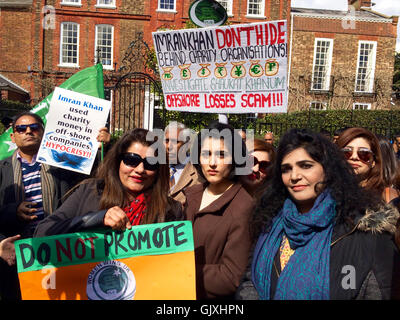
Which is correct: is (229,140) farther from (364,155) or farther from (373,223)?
(364,155)

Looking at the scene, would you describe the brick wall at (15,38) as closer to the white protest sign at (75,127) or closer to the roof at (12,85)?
the roof at (12,85)

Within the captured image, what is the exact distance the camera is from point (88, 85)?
4.21 m

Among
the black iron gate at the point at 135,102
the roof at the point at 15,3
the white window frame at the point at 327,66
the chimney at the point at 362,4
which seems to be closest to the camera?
the black iron gate at the point at 135,102

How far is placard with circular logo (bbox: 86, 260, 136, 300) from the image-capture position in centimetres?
207

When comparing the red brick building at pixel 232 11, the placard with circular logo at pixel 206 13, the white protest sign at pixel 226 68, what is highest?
the red brick building at pixel 232 11

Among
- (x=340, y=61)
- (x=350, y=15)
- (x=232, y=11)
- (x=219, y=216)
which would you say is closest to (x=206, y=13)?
(x=219, y=216)

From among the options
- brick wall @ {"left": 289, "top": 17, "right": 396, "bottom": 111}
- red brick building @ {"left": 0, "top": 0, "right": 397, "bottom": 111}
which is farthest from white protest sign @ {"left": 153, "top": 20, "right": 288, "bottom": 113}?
brick wall @ {"left": 289, "top": 17, "right": 396, "bottom": 111}

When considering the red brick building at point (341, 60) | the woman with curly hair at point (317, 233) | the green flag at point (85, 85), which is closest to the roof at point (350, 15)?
the red brick building at point (341, 60)

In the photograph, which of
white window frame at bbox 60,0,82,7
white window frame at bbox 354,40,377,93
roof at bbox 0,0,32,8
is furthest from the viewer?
white window frame at bbox 354,40,377,93

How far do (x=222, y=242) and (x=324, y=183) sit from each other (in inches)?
27.9

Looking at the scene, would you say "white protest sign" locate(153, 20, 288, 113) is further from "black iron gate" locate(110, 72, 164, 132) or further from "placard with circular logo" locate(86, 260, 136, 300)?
"black iron gate" locate(110, 72, 164, 132)

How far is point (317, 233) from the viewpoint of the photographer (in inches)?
78.9

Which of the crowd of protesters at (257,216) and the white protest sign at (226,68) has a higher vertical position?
the white protest sign at (226,68)

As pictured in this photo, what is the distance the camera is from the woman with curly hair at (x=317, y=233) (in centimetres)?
186
